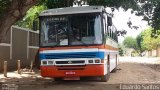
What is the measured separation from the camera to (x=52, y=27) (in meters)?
14.5

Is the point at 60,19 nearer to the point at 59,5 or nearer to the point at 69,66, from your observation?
the point at 69,66

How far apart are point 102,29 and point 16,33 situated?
40.1ft

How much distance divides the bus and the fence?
8118mm

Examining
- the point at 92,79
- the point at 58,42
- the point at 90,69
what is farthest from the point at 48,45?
the point at 92,79

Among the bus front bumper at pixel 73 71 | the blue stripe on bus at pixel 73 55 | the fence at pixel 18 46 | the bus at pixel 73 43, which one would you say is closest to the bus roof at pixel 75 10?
the bus at pixel 73 43

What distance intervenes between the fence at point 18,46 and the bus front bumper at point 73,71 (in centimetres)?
827

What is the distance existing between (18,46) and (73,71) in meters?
12.2

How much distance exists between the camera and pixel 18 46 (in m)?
25.6

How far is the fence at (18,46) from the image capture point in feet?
75.8

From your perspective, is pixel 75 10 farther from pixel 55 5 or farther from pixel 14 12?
pixel 55 5

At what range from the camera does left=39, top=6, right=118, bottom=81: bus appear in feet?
46.0

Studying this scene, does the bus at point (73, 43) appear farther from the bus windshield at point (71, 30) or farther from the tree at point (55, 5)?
the tree at point (55, 5)

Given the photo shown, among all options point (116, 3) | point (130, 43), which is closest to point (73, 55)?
point (116, 3)

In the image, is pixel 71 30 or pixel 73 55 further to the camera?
pixel 71 30
